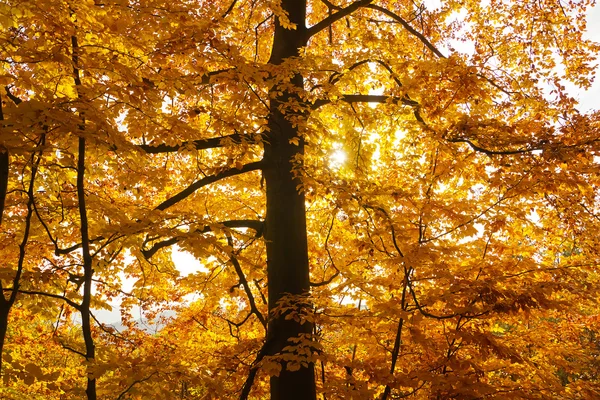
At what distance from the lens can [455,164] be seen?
5141 mm

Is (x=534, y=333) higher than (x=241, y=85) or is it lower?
lower

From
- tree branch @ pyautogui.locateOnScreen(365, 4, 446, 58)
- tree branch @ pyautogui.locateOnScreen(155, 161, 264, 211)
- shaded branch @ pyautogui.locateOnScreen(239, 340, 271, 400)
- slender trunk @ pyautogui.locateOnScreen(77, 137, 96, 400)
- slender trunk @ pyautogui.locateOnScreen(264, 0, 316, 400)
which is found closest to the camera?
slender trunk @ pyautogui.locateOnScreen(77, 137, 96, 400)

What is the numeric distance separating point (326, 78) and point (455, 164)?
2006mm

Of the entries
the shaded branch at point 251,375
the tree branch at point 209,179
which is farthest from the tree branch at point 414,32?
the shaded branch at point 251,375

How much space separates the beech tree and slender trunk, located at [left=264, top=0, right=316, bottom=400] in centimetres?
3

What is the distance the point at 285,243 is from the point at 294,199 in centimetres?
60

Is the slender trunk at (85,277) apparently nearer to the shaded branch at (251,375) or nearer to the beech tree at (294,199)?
the beech tree at (294,199)

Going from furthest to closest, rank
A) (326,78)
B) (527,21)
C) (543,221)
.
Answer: (527,21), (543,221), (326,78)

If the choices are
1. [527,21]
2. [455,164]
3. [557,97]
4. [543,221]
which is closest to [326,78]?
[455,164]

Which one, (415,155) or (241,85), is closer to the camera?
(241,85)

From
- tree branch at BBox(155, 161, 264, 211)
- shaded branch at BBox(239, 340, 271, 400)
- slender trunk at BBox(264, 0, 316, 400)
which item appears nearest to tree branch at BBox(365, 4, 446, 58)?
slender trunk at BBox(264, 0, 316, 400)

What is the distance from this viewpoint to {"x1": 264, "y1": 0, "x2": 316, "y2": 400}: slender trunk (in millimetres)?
4648

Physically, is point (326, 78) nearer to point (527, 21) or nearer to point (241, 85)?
point (241, 85)

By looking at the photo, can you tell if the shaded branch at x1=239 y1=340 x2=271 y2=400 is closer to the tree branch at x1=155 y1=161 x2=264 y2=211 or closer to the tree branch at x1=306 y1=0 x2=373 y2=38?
the tree branch at x1=155 y1=161 x2=264 y2=211
